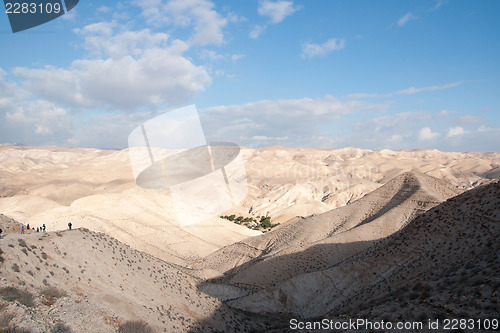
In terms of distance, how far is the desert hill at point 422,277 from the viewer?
29.1 ft

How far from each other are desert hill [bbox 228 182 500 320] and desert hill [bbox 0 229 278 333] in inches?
146

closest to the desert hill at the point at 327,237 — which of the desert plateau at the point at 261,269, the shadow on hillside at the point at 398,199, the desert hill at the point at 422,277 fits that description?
the shadow on hillside at the point at 398,199

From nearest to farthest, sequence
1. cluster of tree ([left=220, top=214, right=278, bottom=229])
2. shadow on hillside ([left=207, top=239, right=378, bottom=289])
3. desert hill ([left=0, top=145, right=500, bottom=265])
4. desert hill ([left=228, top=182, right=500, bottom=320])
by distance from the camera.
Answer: desert hill ([left=228, top=182, right=500, bottom=320]) < shadow on hillside ([left=207, top=239, right=378, bottom=289]) < desert hill ([left=0, top=145, right=500, bottom=265]) < cluster of tree ([left=220, top=214, right=278, bottom=229])

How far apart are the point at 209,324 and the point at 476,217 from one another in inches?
457

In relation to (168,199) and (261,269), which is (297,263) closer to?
(261,269)

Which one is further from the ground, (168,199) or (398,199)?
(168,199)

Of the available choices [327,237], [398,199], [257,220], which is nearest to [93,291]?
[327,237]

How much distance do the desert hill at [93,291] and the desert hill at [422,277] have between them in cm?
372

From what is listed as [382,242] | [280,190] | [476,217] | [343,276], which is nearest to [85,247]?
[343,276]

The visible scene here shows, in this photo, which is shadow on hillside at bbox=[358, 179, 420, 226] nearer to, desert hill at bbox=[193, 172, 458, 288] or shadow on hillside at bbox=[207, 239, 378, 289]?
desert hill at bbox=[193, 172, 458, 288]

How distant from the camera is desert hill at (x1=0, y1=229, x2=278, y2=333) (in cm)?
859

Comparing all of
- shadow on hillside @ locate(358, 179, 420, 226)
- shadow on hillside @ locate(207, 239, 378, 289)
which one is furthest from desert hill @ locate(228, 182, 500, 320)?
shadow on hillside @ locate(358, 179, 420, 226)

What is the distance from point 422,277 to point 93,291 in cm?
1153

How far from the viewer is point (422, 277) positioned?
40.1ft
